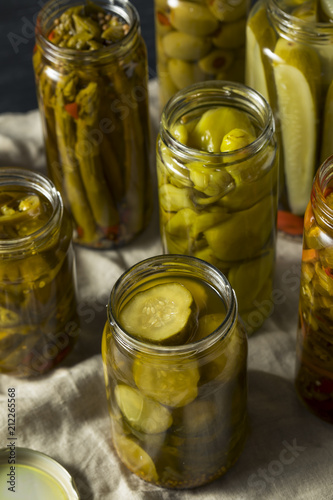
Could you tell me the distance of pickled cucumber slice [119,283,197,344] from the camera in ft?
3.15

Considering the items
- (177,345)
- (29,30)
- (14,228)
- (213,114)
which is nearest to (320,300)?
(177,345)

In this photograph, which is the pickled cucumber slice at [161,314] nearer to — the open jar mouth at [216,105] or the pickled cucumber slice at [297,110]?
the open jar mouth at [216,105]

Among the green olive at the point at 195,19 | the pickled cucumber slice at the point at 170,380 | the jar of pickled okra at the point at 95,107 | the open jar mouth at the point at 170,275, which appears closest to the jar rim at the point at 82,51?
the jar of pickled okra at the point at 95,107

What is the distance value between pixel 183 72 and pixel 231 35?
4.3 inches

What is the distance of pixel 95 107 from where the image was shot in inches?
48.6

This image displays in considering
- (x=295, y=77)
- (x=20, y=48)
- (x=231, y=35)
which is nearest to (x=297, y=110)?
(x=295, y=77)

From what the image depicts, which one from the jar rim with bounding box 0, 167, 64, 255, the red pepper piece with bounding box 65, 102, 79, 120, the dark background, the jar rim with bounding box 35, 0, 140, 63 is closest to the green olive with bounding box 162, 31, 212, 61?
the jar rim with bounding box 35, 0, 140, 63

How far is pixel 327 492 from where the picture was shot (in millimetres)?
1078

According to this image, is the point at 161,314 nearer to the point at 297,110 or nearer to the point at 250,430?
the point at 250,430

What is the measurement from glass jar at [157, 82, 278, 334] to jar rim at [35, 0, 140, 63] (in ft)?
0.44

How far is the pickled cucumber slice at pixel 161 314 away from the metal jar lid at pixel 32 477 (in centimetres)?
26

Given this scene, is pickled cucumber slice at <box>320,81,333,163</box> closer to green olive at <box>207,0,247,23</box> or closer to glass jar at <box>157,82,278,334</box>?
glass jar at <box>157,82,278,334</box>

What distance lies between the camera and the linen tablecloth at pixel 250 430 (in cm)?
109

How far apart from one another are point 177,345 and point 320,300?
200 mm
